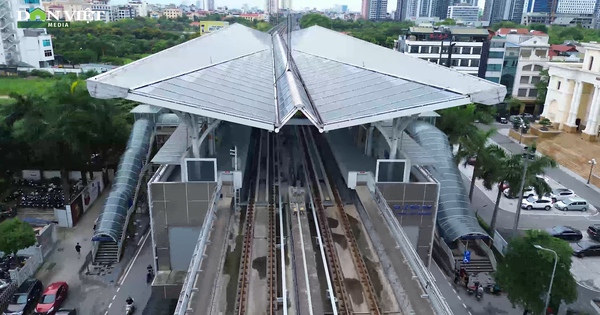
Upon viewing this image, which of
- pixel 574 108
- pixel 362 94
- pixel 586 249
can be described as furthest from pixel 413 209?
pixel 574 108

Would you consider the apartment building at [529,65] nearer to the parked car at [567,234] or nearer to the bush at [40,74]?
the parked car at [567,234]

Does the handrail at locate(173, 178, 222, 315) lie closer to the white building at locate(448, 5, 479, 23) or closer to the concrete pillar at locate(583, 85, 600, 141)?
the concrete pillar at locate(583, 85, 600, 141)

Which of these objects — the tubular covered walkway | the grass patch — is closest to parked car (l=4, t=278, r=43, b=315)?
the tubular covered walkway

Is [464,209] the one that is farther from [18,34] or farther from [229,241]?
[18,34]

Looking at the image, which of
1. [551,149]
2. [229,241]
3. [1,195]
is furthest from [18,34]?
[551,149]

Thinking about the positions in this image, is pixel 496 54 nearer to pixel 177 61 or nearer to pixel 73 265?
pixel 177 61
